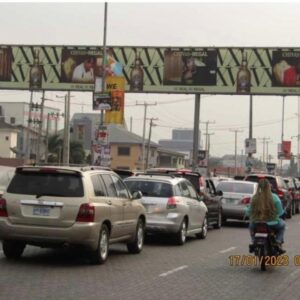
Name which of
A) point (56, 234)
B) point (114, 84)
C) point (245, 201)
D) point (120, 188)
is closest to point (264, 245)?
point (120, 188)

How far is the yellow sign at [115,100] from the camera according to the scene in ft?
80.9

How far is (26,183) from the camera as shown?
1178cm

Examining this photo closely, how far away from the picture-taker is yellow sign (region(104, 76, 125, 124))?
2466 cm

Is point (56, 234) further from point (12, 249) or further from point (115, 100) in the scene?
point (115, 100)

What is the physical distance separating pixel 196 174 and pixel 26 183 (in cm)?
937

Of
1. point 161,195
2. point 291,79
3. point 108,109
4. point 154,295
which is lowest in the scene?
point 154,295

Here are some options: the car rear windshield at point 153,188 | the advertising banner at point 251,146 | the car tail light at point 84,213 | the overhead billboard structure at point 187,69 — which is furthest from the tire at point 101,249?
the advertising banner at point 251,146

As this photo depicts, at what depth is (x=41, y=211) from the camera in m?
11.4

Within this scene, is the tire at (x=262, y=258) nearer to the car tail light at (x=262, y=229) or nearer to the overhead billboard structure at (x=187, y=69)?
the car tail light at (x=262, y=229)

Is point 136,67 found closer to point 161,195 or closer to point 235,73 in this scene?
point 235,73

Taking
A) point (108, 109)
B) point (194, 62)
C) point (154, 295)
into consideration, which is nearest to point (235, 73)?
point (194, 62)

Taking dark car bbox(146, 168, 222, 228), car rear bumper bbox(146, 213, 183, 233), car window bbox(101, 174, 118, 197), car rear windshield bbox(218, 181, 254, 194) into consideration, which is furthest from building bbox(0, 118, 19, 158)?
car window bbox(101, 174, 118, 197)

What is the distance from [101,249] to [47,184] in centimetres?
155

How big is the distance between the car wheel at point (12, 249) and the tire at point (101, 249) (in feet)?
4.69
